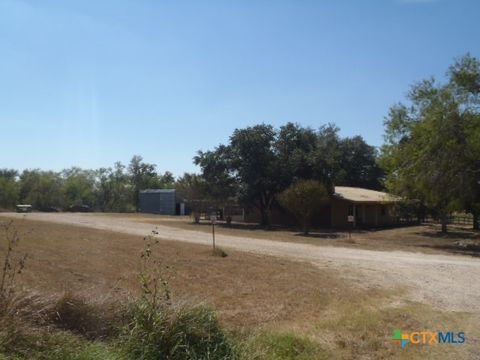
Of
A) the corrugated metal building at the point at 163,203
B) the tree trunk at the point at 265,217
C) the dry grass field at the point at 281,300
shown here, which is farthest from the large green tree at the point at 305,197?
the corrugated metal building at the point at 163,203

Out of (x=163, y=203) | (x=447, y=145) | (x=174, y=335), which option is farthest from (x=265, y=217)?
(x=174, y=335)

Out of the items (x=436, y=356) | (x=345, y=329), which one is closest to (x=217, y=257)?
(x=345, y=329)

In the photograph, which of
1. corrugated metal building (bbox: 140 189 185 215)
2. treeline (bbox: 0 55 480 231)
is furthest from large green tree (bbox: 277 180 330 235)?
corrugated metal building (bbox: 140 189 185 215)

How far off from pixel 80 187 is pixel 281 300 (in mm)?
83792

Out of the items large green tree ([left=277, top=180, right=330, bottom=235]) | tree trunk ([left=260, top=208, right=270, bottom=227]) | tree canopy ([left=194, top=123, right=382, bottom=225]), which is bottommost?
tree trunk ([left=260, top=208, right=270, bottom=227])

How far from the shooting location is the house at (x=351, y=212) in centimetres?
3965

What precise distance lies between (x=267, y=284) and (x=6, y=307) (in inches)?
265

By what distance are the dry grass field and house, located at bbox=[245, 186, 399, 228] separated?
25699 mm

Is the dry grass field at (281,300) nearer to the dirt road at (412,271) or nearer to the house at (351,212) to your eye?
the dirt road at (412,271)

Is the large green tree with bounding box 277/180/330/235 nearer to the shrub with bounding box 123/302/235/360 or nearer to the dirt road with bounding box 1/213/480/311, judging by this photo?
the dirt road with bounding box 1/213/480/311

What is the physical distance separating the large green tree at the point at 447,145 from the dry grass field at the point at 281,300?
13228 mm

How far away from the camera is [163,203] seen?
2709 inches

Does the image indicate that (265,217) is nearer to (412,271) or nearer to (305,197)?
(305,197)

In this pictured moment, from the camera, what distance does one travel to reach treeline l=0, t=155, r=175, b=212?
75.3m
